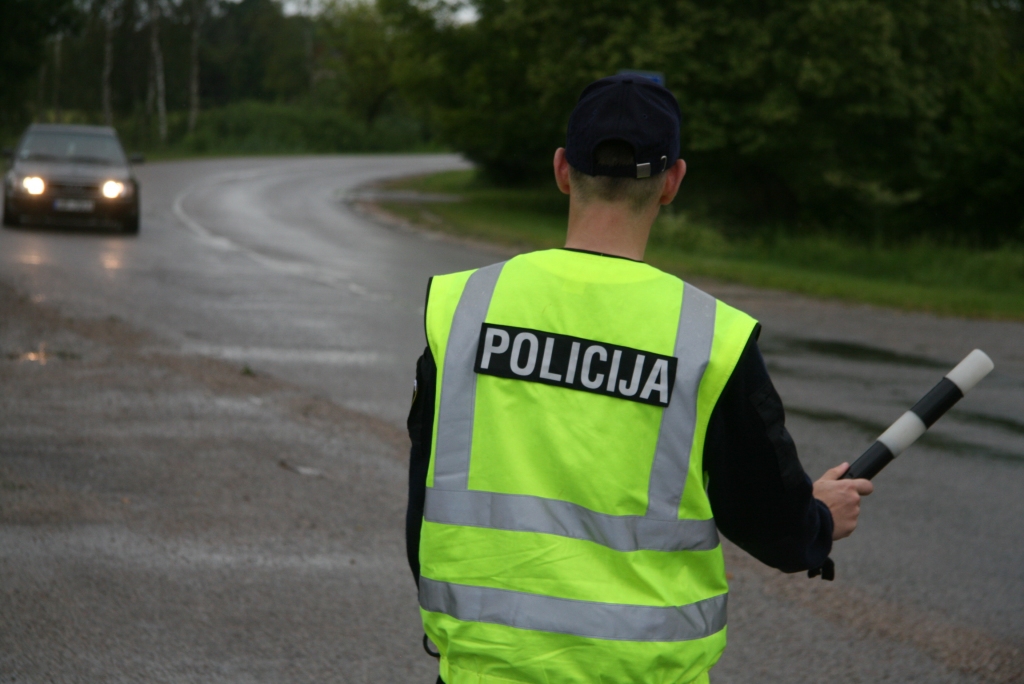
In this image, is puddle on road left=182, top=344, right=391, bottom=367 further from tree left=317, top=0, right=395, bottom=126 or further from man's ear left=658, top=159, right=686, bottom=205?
tree left=317, top=0, right=395, bottom=126

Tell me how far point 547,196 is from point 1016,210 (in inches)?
594

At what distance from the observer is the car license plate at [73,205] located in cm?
2089

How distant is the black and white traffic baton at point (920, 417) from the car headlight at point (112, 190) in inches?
808

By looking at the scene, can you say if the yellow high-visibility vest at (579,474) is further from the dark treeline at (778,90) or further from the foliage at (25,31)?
the foliage at (25,31)

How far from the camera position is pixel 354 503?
632 centimetres

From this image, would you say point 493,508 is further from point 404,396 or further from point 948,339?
point 948,339

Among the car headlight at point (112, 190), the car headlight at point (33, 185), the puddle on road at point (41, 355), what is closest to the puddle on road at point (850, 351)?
the puddle on road at point (41, 355)

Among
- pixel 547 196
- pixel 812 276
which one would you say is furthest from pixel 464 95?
pixel 812 276

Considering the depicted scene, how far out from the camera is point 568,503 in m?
2.05

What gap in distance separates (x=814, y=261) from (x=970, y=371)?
2403 cm

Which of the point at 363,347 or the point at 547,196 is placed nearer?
the point at 363,347

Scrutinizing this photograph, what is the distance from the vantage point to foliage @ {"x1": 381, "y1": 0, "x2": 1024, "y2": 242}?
94.4ft

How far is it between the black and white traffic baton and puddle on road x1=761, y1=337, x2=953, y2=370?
33.4 ft

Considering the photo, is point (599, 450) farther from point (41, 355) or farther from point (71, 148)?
point (71, 148)
